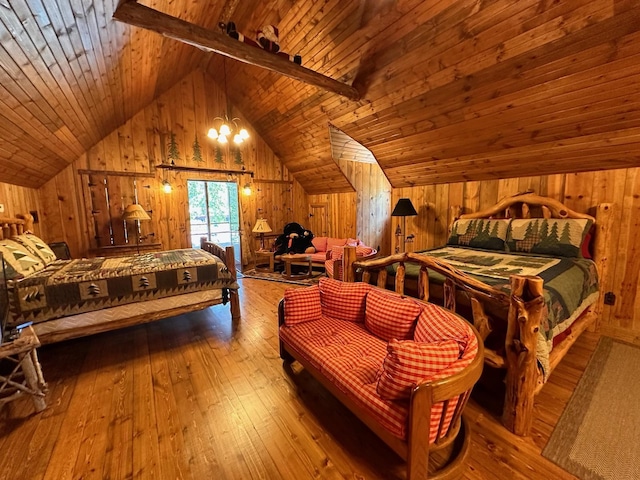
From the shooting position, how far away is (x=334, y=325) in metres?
2.08

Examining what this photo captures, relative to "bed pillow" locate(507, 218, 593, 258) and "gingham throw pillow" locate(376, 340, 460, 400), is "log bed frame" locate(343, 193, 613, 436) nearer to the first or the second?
"gingham throw pillow" locate(376, 340, 460, 400)

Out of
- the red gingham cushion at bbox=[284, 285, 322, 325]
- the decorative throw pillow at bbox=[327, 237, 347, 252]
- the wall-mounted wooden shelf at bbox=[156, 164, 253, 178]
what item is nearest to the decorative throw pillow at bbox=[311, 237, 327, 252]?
the decorative throw pillow at bbox=[327, 237, 347, 252]

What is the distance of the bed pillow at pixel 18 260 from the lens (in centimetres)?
213

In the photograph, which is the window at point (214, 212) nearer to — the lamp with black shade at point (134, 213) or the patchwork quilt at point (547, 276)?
the lamp with black shade at point (134, 213)

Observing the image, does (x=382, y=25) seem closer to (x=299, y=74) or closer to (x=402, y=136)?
(x=299, y=74)

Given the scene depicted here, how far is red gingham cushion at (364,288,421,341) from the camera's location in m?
1.76

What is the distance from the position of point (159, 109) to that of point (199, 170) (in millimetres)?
1214

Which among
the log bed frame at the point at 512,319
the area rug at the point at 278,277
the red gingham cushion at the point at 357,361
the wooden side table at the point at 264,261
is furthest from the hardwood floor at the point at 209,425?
the wooden side table at the point at 264,261

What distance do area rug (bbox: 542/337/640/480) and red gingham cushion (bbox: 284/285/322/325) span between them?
155 cm

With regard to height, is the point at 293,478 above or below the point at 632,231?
below

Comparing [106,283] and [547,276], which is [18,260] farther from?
[547,276]

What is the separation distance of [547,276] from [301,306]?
1883 mm

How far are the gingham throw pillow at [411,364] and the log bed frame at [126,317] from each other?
2.26 metres

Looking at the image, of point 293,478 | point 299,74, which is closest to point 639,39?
point 299,74
